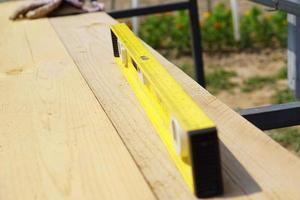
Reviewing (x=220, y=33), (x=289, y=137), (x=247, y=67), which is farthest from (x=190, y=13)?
(x=220, y=33)

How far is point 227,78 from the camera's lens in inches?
185

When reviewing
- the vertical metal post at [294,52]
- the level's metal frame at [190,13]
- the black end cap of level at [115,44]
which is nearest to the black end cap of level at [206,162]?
the black end cap of level at [115,44]

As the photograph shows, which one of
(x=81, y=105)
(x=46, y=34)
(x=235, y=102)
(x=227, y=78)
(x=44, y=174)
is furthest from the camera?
(x=227, y=78)

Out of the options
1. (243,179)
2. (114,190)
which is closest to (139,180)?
(114,190)

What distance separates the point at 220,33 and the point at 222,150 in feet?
16.2

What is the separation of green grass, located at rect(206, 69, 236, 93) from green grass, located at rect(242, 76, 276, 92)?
0.12m

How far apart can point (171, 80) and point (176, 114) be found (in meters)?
0.16

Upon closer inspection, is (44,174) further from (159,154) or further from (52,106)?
(52,106)

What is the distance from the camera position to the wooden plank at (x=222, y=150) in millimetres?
770

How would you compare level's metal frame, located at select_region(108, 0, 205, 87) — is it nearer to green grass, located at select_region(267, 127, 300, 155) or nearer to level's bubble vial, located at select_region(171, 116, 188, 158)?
green grass, located at select_region(267, 127, 300, 155)

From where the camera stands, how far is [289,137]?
11.4 feet

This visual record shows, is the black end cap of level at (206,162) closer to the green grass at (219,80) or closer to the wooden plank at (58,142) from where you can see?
the wooden plank at (58,142)

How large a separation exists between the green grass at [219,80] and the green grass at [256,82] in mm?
123

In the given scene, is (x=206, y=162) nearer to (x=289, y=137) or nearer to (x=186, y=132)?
(x=186, y=132)
